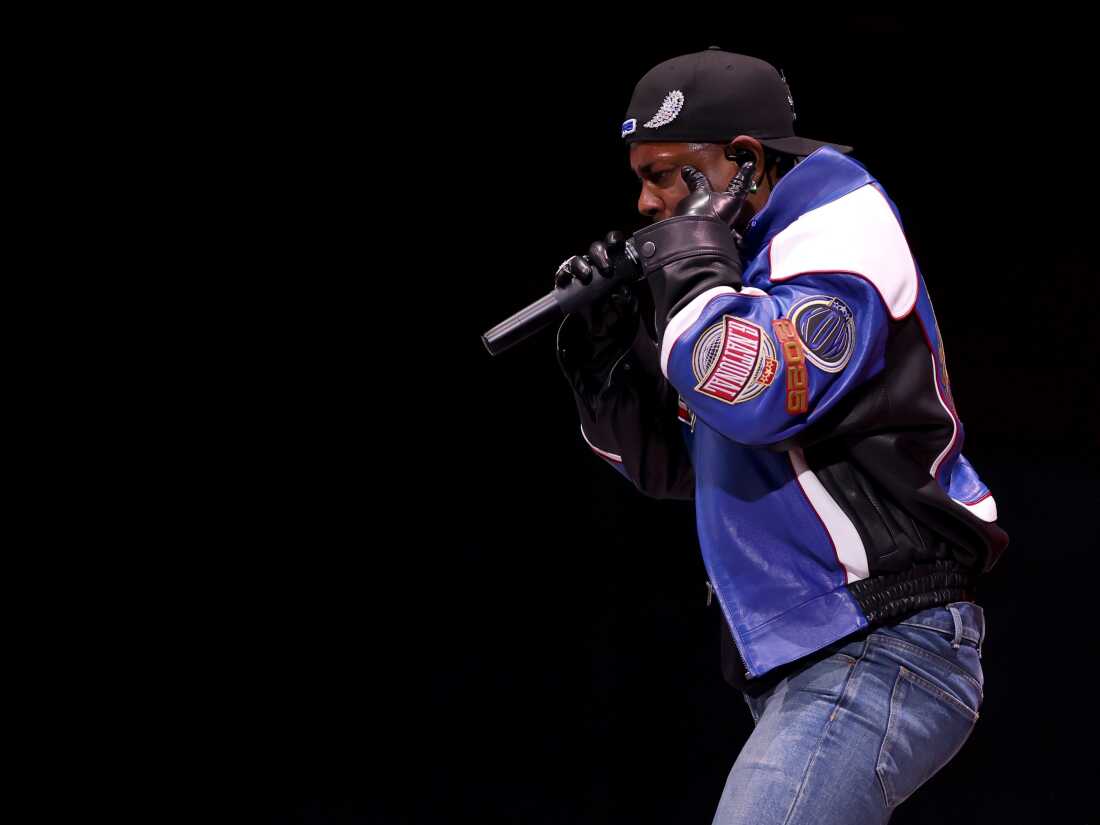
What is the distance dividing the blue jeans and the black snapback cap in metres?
0.47

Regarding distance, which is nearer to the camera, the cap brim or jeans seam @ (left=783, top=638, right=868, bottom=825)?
jeans seam @ (left=783, top=638, right=868, bottom=825)

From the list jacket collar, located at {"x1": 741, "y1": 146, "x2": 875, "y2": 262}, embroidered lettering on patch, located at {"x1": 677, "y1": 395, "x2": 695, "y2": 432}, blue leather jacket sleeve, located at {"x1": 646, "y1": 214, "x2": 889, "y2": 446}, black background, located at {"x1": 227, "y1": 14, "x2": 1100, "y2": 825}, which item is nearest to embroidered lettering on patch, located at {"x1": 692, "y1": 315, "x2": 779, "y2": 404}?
blue leather jacket sleeve, located at {"x1": 646, "y1": 214, "x2": 889, "y2": 446}

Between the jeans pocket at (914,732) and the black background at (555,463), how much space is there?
125 cm

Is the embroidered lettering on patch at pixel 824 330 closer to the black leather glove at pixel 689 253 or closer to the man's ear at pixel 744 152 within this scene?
the black leather glove at pixel 689 253

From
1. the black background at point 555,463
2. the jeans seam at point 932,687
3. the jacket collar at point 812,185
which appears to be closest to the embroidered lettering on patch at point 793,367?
the jacket collar at point 812,185

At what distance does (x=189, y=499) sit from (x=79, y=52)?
0.76 m

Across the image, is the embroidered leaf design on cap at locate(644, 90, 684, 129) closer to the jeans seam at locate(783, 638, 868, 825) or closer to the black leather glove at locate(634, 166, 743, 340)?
the black leather glove at locate(634, 166, 743, 340)

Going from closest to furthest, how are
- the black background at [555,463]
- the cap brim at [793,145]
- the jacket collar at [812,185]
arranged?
the jacket collar at [812,185] → the cap brim at [793,145] → the black background at [555,463]

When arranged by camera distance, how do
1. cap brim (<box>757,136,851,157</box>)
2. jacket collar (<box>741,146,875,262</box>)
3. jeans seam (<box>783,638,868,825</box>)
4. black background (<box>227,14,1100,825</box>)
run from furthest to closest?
black background (<box>227,14,1100,825</box>), cap brim (<box>757,136,851,157</box>), jacket collar (<box>741,146,875,262</box>), jeans seam (<box>783,638,868,825</box>)

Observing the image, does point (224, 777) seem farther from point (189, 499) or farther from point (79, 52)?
point (79, 52)

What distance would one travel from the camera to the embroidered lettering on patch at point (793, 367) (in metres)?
0.98

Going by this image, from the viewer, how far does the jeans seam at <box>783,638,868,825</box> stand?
3.14 feet

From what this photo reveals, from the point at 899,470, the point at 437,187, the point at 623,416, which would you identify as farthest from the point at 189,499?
the point at 899,470

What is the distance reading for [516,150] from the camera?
2.29 metres
